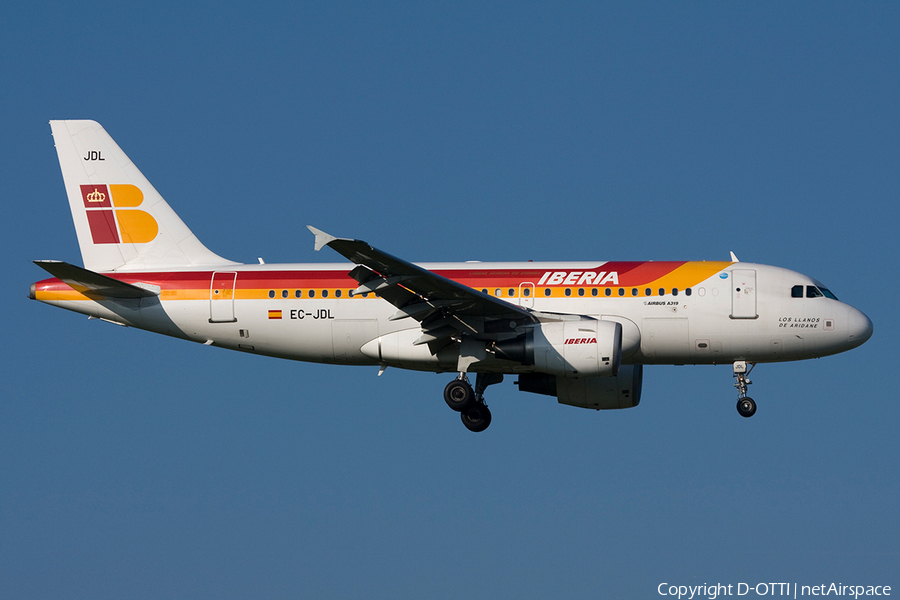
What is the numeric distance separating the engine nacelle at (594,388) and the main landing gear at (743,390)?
348 cm

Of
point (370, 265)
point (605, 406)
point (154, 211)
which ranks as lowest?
point (605, 406)

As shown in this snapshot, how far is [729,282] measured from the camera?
3291 cm

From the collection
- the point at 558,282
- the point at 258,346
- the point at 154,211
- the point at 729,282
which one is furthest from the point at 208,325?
the point at 729,282

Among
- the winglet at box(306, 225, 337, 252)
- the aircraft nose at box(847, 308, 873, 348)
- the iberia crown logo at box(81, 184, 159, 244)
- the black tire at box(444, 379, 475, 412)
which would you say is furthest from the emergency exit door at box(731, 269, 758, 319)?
the iberia crown logo at box(81, 184, 159, 244)

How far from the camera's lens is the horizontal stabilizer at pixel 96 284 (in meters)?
32.7

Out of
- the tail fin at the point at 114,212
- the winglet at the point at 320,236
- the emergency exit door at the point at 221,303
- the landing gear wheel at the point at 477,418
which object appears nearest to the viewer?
the winglet at the point at 320,236

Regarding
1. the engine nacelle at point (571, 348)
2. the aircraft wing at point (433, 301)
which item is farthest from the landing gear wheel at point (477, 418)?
the engine nacelle at point (571, 348)

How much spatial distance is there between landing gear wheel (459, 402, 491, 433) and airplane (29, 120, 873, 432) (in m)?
0.03

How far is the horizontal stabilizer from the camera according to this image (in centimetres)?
3272

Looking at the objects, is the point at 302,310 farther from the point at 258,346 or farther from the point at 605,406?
the point at 605,406

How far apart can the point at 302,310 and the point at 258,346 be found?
183 centimetres

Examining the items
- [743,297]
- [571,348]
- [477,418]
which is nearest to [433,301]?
[571,348]

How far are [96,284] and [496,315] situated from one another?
471 inches

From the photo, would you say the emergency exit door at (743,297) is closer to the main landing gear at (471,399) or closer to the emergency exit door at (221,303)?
the main landing gear at (471,399)
